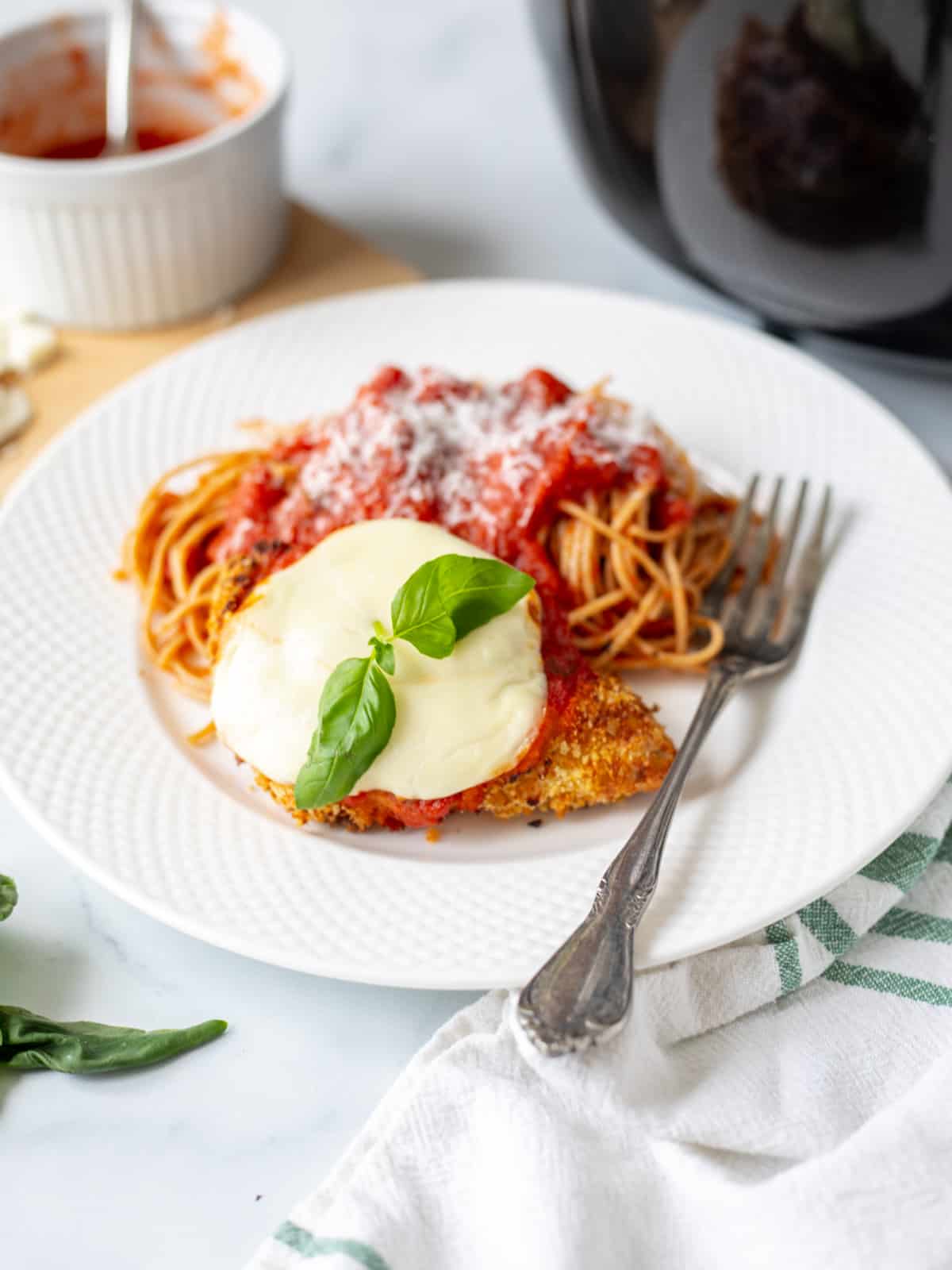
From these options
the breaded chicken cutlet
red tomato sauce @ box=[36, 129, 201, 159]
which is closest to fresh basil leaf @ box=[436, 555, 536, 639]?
the breaded chicken cutlet

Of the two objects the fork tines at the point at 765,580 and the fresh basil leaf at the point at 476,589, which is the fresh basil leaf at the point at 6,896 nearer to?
the fresh basil leaf at the point at 476,589

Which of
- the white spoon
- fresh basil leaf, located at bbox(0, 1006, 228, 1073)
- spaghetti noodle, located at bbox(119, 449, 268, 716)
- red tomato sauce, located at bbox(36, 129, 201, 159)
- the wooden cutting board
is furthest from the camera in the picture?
red tomato sauce, located at bbox(36, 129, 201, 159)

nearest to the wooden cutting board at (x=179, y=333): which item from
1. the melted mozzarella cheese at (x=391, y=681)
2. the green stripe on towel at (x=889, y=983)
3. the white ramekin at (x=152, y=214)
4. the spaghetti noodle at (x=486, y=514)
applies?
the white ramekin at (x=152, y=214)

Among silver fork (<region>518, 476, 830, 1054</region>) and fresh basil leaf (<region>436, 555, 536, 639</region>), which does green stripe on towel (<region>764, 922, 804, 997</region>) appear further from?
fresh basil leaf (<region>436, 555, 536, 639</region>)

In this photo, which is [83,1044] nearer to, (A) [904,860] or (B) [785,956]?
(B) [785,956]

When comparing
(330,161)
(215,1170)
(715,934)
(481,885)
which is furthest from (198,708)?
(330,161)

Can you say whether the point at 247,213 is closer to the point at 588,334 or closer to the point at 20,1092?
the point at 588,334

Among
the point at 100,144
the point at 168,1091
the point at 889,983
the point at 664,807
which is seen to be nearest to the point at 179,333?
the point at 100,144
